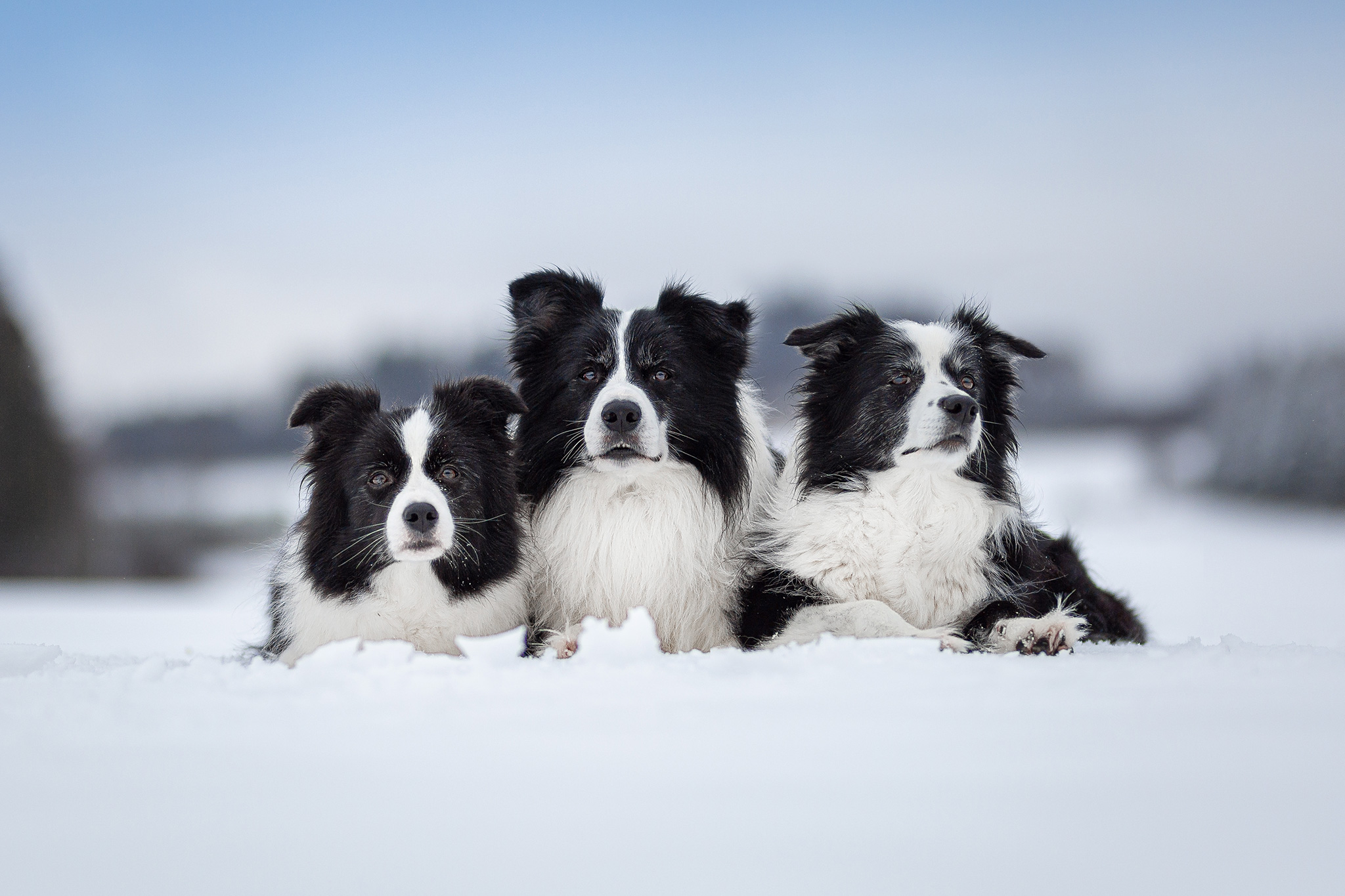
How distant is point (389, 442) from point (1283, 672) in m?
3.49

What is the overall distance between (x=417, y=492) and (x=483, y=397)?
589 millimetres

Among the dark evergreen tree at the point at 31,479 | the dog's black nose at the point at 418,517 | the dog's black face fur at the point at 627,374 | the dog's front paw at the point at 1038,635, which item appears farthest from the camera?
the dark evergreen tree at the point at 31,479

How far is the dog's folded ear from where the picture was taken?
4.84 meters

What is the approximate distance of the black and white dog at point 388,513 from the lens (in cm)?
434

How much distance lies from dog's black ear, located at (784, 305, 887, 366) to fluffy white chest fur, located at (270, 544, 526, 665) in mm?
1675

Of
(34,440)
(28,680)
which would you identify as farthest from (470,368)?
(34,440)

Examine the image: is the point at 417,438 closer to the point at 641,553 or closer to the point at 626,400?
the point at 626,400

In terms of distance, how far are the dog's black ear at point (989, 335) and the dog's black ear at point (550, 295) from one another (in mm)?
1674

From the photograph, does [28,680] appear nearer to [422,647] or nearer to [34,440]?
[422,647]

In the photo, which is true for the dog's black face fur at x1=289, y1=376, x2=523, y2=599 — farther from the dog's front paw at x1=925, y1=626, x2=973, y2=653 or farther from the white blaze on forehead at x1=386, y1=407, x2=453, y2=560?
the dog's front paw at x1=925, y1=626, x2=973, y2=653

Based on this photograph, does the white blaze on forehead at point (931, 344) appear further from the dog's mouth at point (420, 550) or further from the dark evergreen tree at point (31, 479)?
the dark evergreen tree at point (31, 479)

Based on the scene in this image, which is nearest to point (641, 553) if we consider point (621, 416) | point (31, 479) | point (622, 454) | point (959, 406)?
point (622, 454)

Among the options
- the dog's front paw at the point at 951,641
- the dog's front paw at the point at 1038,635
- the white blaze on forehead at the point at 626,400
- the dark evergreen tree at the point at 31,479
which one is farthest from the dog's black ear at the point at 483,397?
the dark evergreen tree at the point at 31,479

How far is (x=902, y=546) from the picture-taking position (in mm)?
→ 4648
